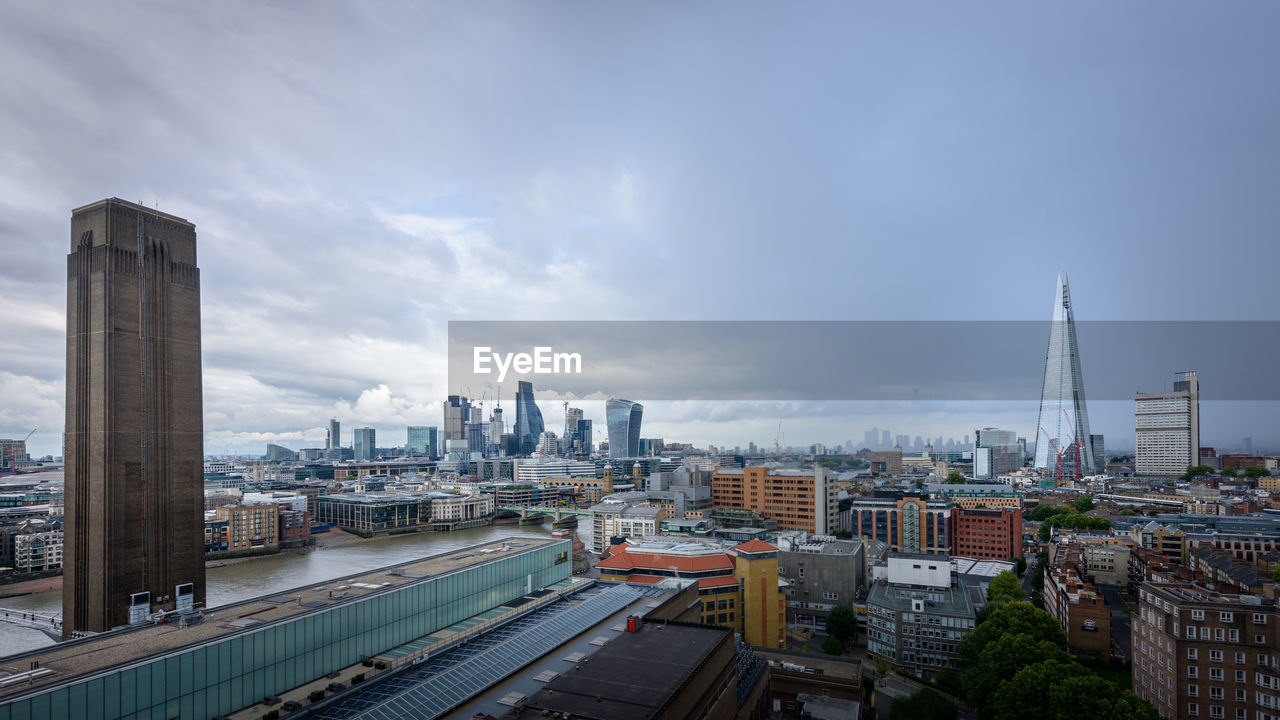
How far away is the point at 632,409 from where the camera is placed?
75.2 m

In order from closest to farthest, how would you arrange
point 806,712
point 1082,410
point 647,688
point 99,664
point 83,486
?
point 99,664
point 647,688
point 806,712
point 83,486
point 1082,410

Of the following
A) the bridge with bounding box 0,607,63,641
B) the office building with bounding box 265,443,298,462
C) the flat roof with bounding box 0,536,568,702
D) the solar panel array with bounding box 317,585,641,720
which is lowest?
the office building with bounding box 265,443,298,462

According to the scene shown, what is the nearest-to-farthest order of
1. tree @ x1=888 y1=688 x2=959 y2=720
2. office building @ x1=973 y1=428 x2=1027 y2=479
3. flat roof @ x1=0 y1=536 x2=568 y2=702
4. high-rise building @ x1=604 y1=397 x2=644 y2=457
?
flat roof @ x1=0 y1=536 x2=568 y2=702 < tree @ x1=888 y1=688 x2=959 y2=720 < office building @ x1=973 y1=428 x2=1027 y2=479 < high-rise building @ x1=604 y1=397 x2=644 y2=457

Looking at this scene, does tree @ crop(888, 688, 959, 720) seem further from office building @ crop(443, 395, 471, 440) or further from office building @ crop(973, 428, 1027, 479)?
office building @ crop(443, 395, 471, 440)

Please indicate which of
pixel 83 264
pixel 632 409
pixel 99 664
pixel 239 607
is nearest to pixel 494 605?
pixel 239 607

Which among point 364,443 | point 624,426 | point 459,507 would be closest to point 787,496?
point 459,507

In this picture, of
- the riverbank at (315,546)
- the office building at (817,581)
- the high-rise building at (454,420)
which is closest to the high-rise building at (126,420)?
the office building at (817,581)

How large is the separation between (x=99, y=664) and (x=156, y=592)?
30.0ft

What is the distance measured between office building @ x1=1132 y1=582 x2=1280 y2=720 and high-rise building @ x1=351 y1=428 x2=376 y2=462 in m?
104

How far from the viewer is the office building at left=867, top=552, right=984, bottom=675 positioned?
14.2 m

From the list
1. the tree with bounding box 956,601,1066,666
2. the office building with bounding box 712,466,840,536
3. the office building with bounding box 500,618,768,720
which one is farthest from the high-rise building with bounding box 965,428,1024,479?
the office building with bounding box 500,618,768,720

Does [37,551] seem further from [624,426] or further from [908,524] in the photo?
[624,426]

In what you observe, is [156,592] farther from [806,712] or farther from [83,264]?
[806,712]

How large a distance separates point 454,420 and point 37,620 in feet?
269
